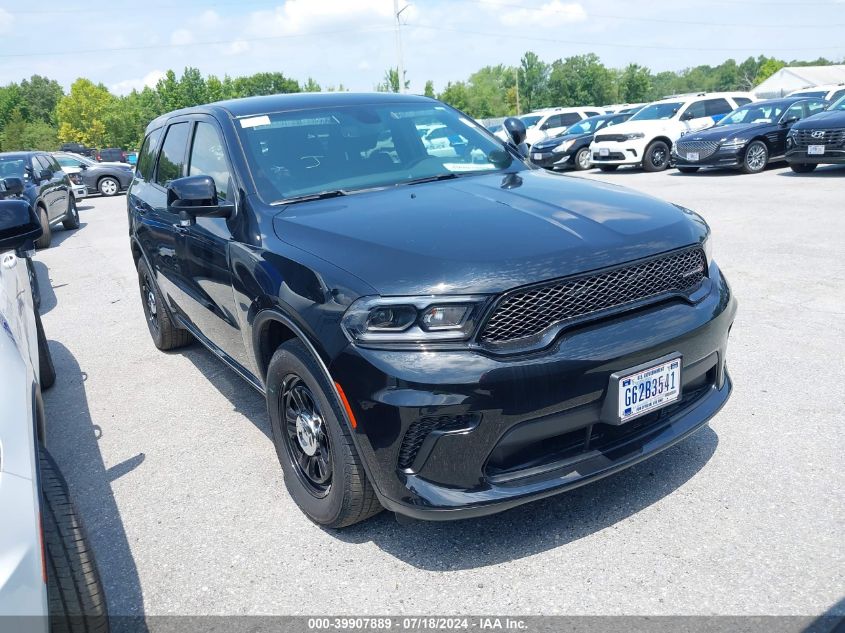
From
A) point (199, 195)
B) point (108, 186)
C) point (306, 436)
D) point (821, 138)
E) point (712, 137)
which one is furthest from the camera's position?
point (108, 186)

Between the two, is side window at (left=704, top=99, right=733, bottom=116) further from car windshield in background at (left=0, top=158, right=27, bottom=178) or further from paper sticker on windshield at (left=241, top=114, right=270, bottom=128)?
paper sticker on windshield at (left=241, top=114, right=270, bottom=128)

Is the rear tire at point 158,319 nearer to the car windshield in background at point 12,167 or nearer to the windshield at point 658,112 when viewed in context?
the car windshield in background at point 12,167

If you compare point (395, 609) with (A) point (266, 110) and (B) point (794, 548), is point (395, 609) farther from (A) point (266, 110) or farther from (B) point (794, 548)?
(A) point (266, 110)

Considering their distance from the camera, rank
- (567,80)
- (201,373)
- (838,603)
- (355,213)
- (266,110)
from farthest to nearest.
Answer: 1. (567,80)
2. (201,373)
3. (266,110)
4. (355,213)
5. (838,603)

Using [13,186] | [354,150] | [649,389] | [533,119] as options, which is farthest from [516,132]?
[533,119]

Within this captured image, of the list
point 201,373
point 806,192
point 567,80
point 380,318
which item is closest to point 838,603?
point 380,318

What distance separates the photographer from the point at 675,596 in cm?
251

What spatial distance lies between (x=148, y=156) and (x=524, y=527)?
4.19 metres

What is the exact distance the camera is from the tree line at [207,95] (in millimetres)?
84188

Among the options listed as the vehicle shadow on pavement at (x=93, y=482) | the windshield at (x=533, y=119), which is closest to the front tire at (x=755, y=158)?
the windshield at (x=533, y=119)

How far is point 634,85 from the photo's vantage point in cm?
9500

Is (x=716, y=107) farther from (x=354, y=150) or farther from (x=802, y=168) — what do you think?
Answer: (x=354, y=150)

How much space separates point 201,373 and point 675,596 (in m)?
3.84

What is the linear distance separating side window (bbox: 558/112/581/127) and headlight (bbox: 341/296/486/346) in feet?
72.2
